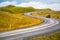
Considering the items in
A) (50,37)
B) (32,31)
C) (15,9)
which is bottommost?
(50,37)

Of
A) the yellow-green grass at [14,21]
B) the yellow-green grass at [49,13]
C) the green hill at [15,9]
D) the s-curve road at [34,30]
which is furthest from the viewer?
the yellow-green grass at [49,13]

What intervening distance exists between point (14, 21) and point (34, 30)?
21.1 inches

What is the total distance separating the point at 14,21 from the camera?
4.38m

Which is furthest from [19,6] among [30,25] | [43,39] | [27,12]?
[43,39]

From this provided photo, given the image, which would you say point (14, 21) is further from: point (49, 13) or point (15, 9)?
point (49, 13)

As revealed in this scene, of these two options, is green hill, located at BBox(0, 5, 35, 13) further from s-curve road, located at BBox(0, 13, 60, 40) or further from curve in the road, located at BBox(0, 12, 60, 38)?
curve in the road, located at BBox(0, 12, 60, 38)

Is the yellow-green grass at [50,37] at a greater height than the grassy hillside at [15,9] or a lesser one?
lesser

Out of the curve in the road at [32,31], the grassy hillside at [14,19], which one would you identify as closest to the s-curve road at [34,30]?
the curve in the road at [32,31]

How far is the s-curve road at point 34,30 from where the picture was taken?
164 inches

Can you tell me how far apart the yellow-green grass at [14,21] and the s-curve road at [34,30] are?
10 cm

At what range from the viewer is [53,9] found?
4.86m

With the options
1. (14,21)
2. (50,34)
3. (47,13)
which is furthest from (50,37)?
(14,21)

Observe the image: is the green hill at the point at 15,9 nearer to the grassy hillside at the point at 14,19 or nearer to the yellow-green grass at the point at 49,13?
the grassy hillside at the point at 14,19

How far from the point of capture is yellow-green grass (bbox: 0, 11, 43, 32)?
4.30 meters
